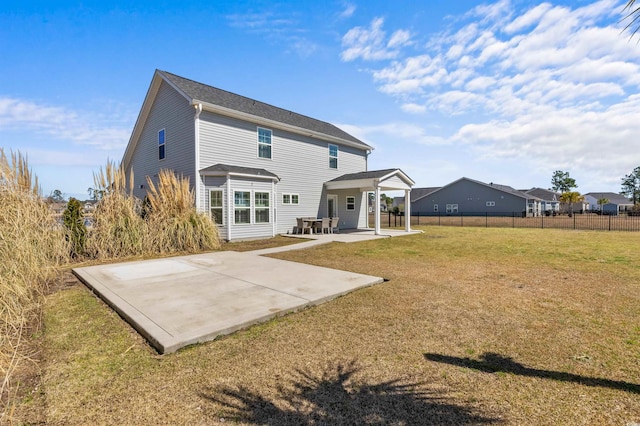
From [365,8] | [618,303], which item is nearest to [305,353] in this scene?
[618,303]

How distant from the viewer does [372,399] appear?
219 cm

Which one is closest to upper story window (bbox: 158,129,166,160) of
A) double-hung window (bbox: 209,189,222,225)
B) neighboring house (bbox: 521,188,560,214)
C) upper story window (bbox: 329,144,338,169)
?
double-hung window (bbox: 209,189,222,225)

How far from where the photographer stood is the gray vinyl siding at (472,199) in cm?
3853

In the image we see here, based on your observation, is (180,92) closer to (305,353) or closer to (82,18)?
(82,18)

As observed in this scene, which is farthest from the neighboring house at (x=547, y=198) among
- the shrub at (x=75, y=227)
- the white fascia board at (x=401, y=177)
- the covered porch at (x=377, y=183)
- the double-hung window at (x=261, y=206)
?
the shrub at (x=75, y=227)

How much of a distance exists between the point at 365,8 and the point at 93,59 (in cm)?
951

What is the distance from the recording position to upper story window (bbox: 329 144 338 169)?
702 inches

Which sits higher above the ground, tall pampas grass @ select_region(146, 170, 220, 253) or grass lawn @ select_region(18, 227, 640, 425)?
tall pampas grass @ select_region(146, 170, 220, 253)

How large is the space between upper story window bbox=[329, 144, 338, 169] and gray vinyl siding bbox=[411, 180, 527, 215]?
30.3m

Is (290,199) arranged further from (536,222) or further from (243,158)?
(536,222)

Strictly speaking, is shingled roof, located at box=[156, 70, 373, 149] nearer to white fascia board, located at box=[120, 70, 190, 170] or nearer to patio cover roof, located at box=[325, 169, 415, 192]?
white fascia board, located at box=[120, 70, 190, 170]

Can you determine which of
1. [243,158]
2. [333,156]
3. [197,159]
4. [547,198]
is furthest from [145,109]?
[547,198]

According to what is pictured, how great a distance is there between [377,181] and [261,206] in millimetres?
5744

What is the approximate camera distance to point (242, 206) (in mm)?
12859
